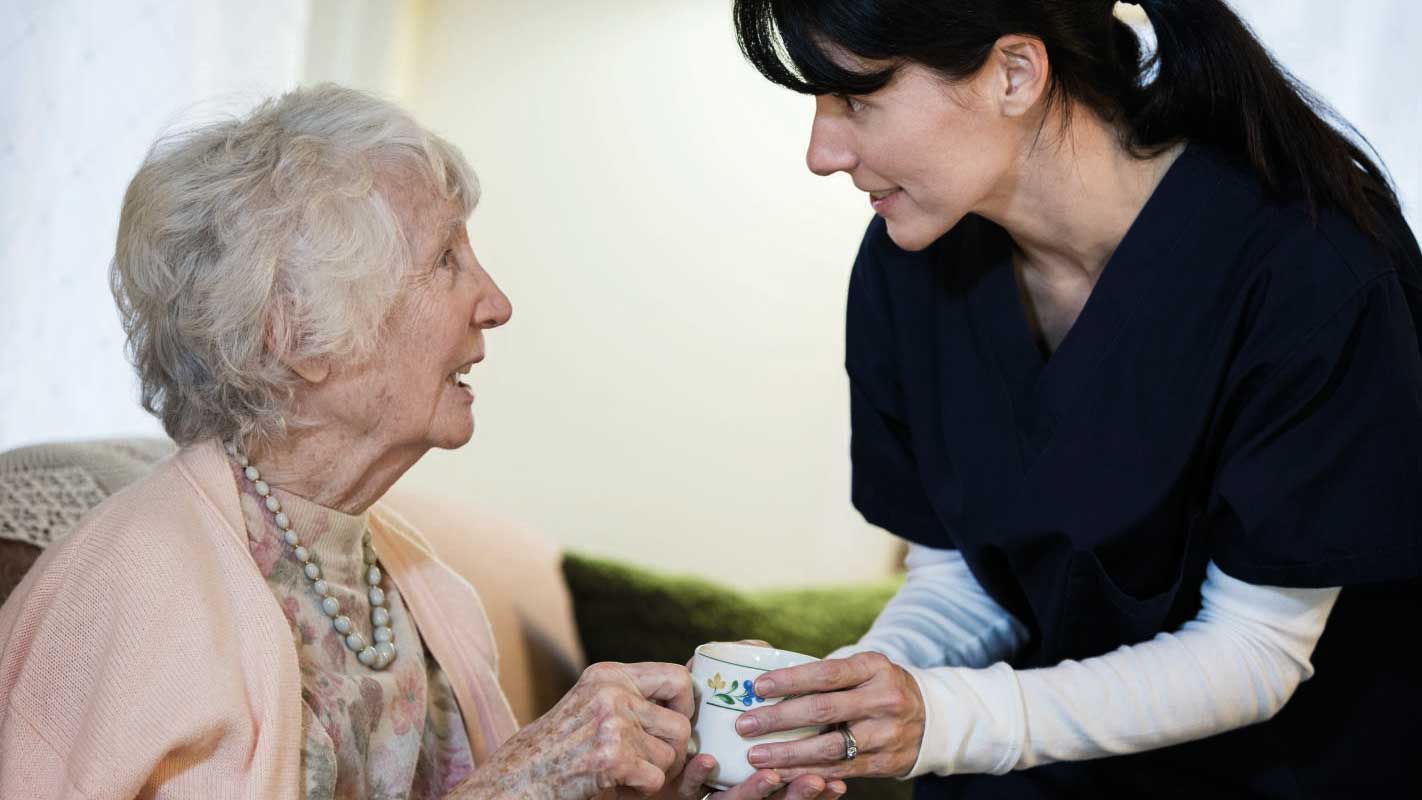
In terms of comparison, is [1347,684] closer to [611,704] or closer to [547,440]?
[611,704]

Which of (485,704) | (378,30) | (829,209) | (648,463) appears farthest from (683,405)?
(485,704)

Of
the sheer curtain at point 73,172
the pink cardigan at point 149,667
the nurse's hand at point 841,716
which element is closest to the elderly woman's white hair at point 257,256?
the pink cardigan at point 149,667

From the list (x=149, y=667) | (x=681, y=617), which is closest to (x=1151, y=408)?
(x=149, y=667)

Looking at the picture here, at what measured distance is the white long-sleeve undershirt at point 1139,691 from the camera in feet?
3.96

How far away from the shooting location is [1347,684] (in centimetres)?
132

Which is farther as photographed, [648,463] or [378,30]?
[648,463]

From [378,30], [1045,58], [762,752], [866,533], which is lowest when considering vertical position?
[866,533]

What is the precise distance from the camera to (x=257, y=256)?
3.89 feet

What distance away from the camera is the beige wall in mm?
2885

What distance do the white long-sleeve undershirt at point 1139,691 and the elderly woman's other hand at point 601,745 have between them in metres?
0.24

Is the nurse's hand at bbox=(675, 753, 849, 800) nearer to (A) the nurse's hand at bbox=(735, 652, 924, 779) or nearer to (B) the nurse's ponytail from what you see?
(A) the nurse's hand at bbox=(735, 652, 924, 779)

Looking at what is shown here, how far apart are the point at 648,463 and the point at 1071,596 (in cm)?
176

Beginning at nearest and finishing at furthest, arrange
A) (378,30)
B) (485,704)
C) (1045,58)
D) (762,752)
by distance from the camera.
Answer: (762,752) < (1045,58) < (485,704) < (378,30)

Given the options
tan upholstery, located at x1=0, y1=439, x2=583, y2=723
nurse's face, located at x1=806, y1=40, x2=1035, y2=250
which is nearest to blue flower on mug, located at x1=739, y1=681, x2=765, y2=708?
nurse's face, located at x1=806, y1=40, x2=1035, y2=250
